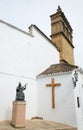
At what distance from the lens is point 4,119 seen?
561 centimetres

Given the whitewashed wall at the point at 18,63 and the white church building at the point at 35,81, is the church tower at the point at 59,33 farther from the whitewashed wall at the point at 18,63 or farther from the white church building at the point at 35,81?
the white church building at the point at 35,81

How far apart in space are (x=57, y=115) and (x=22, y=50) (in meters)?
3.56

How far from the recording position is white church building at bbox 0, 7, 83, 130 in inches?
237

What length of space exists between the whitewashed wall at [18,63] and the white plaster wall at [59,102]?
16.9 inches

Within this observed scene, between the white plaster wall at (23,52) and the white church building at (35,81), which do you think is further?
the white plaster wall at (23,52)

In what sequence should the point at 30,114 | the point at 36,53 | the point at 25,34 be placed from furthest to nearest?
the point at 36,53 < the point at 25,34 < the point at 30,114

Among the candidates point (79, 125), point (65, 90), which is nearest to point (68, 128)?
point (79, 125)

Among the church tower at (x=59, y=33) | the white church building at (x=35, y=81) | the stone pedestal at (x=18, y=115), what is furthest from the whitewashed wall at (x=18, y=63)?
the church tower at (x=59, y=33)

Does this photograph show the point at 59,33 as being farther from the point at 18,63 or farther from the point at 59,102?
the point at 59,102

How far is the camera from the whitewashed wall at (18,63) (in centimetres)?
593

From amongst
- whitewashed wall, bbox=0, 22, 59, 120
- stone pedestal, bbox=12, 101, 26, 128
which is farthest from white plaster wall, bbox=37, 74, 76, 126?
stone pedestal, bbox=12, 101, 26, 128

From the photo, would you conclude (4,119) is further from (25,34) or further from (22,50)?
(25,34)

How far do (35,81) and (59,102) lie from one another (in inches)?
70.7

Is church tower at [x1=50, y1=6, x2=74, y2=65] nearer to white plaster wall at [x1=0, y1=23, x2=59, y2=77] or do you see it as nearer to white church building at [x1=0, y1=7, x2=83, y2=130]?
white plaster wall at [x1=0, y1=23, x2=59, y2=77]
